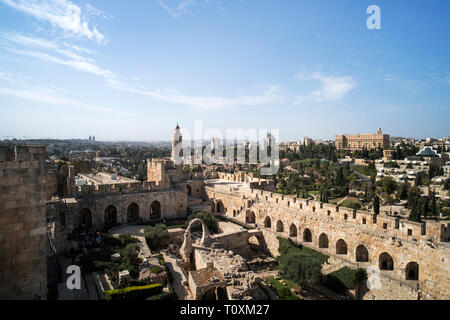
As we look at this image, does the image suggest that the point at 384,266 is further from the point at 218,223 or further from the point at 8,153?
the point at 8,153

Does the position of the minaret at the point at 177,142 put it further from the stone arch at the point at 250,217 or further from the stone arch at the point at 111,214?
the stone arch at the point at 250,217

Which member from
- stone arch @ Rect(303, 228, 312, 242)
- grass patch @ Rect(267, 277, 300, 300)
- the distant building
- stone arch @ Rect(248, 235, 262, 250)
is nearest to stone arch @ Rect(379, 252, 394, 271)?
stone arch @ Rect(303, 228, 312, 242)

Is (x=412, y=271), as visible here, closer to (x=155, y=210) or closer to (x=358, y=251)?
(x=358, y=251)

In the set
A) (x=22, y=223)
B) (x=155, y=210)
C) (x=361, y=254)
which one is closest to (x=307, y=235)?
(x=361, y=254)

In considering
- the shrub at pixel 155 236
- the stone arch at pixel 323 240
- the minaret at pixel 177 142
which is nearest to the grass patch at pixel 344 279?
the stone arch at pixel 323 240

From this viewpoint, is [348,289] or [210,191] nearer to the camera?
[348,289]
